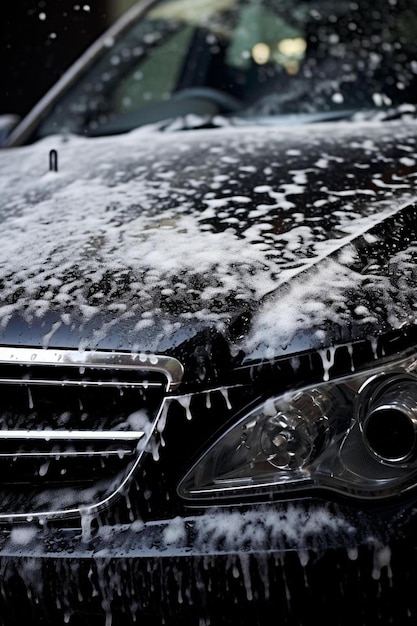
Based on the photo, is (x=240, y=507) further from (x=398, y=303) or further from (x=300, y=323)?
(x=398, y=303)

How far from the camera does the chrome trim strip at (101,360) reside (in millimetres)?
1439

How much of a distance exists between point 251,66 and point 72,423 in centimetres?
190

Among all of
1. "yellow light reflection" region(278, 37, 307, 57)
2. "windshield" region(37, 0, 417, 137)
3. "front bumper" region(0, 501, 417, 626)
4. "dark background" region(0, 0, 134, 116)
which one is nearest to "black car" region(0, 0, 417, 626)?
"front bumper" region(0, 501, 417, 626)

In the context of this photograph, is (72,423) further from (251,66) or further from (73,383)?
(251,66)

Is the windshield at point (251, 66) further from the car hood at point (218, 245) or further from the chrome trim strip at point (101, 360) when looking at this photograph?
the chrome trim strip at point (101, 360)

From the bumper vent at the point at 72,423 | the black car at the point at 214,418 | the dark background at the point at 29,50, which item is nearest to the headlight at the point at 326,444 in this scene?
the black car at the point at 214,418

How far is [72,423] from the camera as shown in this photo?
4.99 ft

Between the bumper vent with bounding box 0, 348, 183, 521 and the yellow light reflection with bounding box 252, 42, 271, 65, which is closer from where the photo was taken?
the bumper vent with bounding box 0, 348, 183, 521

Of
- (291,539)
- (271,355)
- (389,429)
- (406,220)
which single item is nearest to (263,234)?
(406,220)

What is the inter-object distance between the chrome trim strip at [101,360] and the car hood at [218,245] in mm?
17

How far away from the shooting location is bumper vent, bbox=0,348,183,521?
1.46m

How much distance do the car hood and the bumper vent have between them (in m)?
0.04

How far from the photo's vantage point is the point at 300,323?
1.46 meters

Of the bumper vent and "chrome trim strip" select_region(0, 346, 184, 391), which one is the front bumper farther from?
"chrome trim strip" select_region(0, 346, 184, 391)
